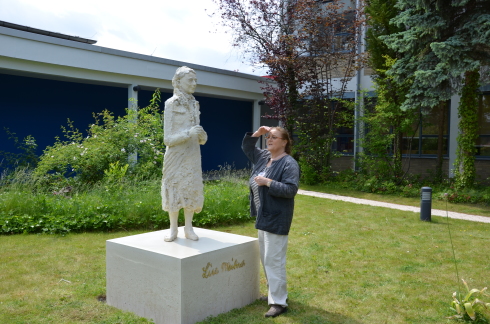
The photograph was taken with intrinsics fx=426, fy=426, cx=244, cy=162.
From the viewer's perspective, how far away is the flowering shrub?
10227 millimetres

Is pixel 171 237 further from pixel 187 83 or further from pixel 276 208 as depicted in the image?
pixel 187 83

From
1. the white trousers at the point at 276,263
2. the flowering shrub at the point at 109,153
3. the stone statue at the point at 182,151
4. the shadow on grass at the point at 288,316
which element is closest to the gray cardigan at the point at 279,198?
the white trousers at the point at 276,263

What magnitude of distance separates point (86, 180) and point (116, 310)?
640 cm

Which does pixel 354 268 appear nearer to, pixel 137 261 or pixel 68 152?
pixel 137 261

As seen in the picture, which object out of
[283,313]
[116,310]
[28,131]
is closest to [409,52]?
[283,313]

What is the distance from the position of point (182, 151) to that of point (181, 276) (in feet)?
4.24

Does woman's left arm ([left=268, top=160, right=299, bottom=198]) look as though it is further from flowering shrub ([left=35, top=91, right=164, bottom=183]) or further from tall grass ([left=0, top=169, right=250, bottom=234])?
flowering shrub ([left=35, top=91, right=164, bottom=183])

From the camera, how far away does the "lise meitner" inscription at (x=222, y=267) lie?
4201 millimetres

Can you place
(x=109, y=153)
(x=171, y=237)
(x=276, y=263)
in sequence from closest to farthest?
(x=276, y=263)
(x=171, y=237)
(x=109, y=153)

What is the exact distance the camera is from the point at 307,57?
49.4 feet

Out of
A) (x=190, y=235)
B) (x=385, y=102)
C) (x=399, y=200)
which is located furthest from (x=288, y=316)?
(x=385, y=102)

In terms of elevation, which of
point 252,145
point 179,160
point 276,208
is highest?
point 252,145

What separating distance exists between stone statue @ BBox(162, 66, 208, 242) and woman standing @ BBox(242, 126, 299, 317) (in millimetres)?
690

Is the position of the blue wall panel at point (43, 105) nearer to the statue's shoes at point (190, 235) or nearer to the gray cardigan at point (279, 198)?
the statue's shoes at point (190, 235)
